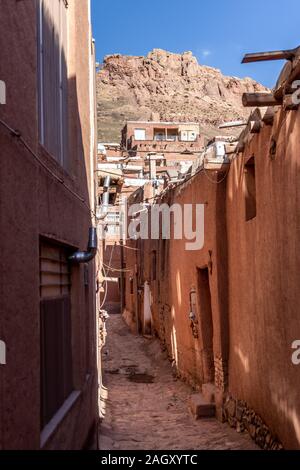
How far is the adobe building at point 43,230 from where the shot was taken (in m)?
3.31

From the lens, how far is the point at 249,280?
8.77 meters

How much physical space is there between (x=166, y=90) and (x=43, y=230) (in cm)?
8229

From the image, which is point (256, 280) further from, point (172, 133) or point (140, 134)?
point (172, 133)

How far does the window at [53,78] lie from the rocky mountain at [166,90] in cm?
6235

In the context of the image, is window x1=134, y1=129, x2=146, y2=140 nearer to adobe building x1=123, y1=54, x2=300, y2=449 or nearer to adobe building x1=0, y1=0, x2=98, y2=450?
adobe building x1=123, y1=54, x2=300, y2=449

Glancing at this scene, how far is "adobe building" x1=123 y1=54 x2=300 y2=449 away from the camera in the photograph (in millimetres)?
6613

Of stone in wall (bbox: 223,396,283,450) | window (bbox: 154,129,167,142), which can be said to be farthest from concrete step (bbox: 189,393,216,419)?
window (bbox: 154,129,167,142)

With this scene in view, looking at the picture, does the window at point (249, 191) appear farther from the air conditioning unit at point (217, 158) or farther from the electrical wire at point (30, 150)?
the electrical wire at point (30, 150)

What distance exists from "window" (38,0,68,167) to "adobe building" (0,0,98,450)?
11mm

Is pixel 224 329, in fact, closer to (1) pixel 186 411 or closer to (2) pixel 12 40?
(1) pixel 186 411

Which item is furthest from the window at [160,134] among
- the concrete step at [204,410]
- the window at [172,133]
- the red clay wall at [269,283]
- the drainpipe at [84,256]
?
the drainpipe at [84,256]

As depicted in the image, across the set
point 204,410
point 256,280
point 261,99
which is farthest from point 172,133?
point 261,99

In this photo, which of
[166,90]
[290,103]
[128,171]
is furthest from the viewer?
[166,90]
